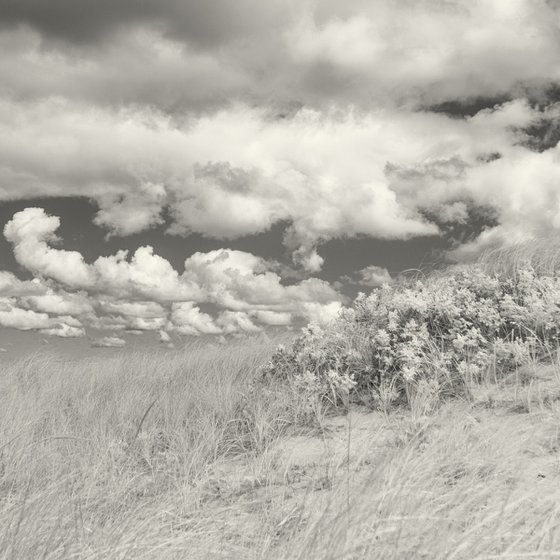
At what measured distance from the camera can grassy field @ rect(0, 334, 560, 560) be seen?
9.00ft

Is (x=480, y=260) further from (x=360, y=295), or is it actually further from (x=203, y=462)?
(x=203, y=462)

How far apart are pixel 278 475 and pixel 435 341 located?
2.70m

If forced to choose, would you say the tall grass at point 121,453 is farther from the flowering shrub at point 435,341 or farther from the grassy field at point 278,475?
the flowering shrub at point 435,341

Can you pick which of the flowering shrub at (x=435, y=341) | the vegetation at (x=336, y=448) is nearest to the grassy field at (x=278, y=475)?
the vegetation at (x=336, y=448)

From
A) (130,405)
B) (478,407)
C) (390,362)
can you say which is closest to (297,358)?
(390,362)

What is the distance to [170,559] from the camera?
296cm

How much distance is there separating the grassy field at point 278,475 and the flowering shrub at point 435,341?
268 millimetres

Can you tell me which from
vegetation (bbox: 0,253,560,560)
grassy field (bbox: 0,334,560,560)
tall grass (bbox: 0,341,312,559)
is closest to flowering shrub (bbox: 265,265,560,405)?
vegetation (bbox: 0,253,560,560)

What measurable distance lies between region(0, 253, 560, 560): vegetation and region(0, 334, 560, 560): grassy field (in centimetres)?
2

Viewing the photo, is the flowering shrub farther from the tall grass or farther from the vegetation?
the tall grass

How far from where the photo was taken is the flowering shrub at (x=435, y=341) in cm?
587

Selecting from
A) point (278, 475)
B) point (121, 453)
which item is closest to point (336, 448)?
point (278, 475)

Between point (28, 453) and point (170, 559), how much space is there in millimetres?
2581

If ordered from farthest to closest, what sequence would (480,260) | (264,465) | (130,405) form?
(480,260) < (130,405) < (264,465)
